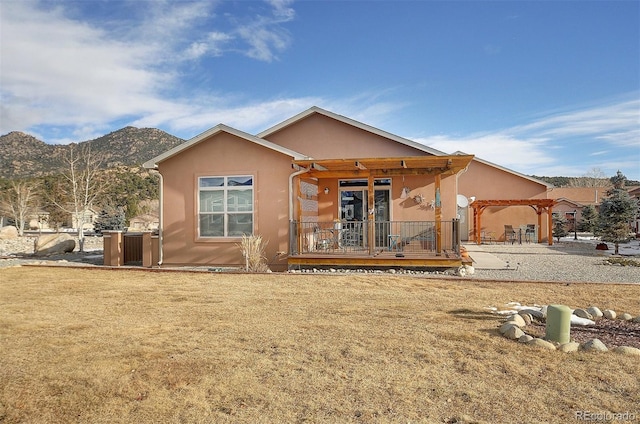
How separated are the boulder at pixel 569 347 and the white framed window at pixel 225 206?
957 cm

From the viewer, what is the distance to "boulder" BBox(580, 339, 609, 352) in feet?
15.7

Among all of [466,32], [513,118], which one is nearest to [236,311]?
[466,32]

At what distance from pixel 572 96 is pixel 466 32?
8.17 m

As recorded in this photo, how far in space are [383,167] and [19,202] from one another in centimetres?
3462

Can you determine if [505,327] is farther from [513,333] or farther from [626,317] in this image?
[626,317]

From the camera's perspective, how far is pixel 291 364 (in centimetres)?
443

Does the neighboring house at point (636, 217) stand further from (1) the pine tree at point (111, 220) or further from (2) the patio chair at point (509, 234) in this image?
(1) the pine tree at point (111, 220)

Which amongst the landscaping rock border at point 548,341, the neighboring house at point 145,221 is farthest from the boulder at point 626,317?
the neighboring house at point 145,221

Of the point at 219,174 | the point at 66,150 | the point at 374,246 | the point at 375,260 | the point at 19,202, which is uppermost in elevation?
the point at 66,150

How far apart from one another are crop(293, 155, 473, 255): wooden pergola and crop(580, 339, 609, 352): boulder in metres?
7.15

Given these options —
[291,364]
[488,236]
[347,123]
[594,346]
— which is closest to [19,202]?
[347,123]

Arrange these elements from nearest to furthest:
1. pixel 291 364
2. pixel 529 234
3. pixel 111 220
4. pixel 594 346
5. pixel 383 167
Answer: pixel 291 364, pixel 594 346, pixel 383 167, pixel 529 234, pixel 111 220

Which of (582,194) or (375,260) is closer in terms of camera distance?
(375,260)

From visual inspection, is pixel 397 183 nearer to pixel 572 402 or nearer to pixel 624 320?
pixel 624 320
